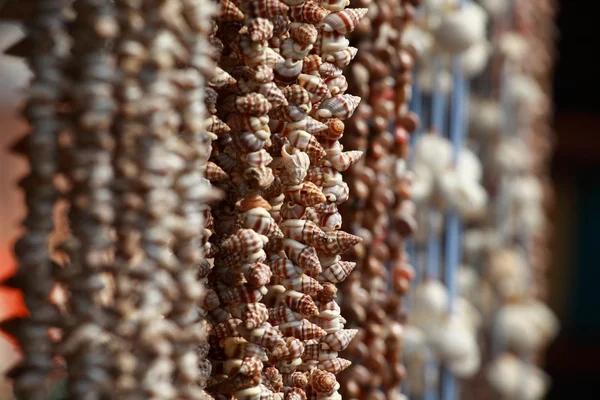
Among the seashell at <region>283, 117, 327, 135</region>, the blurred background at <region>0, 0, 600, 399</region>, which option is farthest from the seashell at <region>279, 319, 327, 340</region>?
the blurred background at <region>0, 0, 600, 399</region>

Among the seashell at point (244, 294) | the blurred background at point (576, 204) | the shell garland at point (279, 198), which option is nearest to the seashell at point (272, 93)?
the shell garland at point (279, 198)

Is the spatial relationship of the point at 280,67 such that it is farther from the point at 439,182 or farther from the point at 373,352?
the point at 439,182

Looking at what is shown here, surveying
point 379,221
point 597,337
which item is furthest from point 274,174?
point 597,337

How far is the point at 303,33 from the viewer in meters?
0.46

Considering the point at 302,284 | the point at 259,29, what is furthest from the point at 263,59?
the point at 302,284

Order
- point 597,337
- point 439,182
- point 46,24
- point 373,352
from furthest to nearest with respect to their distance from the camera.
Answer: point 597,337, point 439,182, point 373,352, point 46,24

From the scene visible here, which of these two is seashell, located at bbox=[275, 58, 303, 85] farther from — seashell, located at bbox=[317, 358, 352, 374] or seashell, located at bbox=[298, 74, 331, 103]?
seashell, located at bbox=[317, 358, 352, 374]

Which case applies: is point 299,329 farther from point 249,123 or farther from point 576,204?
point 576,204

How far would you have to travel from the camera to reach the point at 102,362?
1.25ft

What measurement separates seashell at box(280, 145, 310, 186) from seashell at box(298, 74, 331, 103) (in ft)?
0.10

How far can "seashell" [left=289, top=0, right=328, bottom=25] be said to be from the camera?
46cm

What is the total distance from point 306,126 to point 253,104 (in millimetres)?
40

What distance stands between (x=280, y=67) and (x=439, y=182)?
14.6 inches

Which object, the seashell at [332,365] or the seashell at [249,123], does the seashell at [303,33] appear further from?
the seashell at [332,365]
